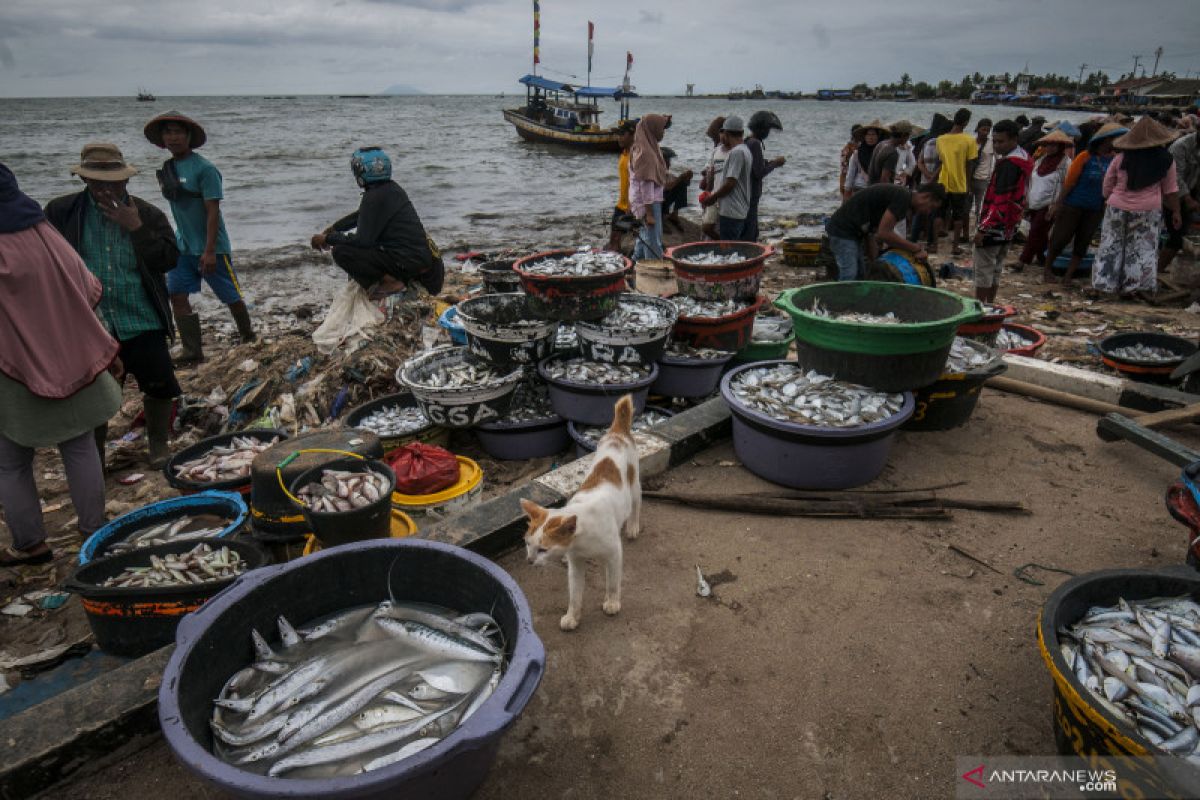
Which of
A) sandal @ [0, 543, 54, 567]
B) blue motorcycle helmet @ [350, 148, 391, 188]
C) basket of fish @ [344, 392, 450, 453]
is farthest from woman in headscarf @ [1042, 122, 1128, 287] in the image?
sandal @ [0, 543, 54, 567]

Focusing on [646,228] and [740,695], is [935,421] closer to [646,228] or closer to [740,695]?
[740,695]

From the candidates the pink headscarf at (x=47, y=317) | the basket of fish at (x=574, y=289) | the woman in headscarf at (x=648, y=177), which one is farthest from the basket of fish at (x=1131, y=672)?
the woman in headscarf at (x=648, y=177)

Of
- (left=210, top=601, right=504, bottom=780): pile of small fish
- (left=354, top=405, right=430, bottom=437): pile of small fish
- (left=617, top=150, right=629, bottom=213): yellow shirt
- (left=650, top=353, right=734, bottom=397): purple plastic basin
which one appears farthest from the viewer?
(left=617, top=150, right=629, bottom=213): yellow shirt

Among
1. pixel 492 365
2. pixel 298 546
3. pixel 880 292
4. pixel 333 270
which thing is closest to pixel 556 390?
pixel 492 365

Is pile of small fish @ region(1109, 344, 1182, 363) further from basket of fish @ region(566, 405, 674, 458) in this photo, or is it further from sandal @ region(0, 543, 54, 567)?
sandal @ region(0, 543, 54, 567)

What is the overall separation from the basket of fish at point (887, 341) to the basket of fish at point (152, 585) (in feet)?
12.7

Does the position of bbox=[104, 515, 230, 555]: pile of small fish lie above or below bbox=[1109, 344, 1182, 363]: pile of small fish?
below

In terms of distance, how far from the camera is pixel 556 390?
18.1ft

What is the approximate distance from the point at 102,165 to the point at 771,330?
20.8 ft

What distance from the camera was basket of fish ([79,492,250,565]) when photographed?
3.66m

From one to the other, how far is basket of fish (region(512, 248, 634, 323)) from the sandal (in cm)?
405

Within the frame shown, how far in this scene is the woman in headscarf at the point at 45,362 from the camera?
3.34 meters

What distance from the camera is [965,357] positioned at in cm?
514

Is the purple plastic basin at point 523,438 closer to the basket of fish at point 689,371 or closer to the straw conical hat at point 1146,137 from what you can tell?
the basket of fish at point 689,371
